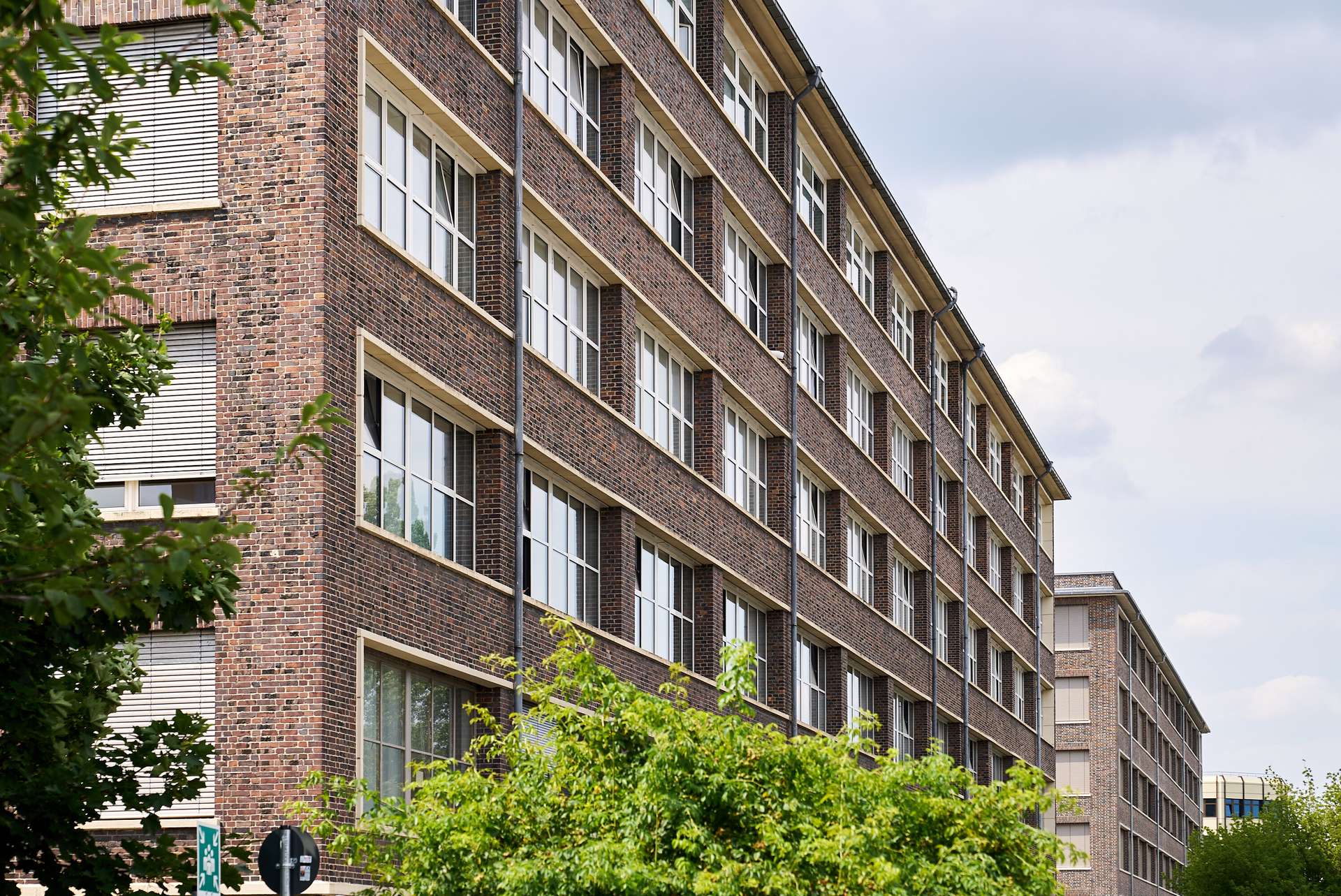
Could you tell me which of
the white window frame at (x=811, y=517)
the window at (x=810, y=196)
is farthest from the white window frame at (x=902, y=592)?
the window at (x=810, y=196)

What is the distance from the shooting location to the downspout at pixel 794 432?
38.1 metres

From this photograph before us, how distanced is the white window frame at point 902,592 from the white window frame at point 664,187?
52.1 feet

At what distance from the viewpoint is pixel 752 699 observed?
119ft

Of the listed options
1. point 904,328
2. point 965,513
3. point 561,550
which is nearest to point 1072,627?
point 965,513

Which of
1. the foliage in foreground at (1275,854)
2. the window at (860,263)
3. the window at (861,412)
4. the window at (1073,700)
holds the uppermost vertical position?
the window at (860,263)

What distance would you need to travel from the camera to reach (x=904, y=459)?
5094cm

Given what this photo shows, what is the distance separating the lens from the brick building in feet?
67.6

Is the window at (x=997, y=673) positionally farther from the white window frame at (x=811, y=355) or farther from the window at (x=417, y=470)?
the window at (x=417, y=470)

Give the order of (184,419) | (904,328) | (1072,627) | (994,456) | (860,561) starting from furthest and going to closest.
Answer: (1072,627) → (994,456) → (904,328) → (860,561) → (184,419)

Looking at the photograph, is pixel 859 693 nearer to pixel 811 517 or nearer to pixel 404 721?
pixel 811 517

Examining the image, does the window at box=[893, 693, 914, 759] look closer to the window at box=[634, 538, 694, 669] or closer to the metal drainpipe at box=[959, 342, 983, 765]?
the metal drainpipe at box=[959, 342, 983, 765]

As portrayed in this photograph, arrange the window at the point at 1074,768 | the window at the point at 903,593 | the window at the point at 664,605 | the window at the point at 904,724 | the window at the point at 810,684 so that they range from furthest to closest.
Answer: the window at the point at 1074,768
the window at the point at 903,593
the window at the point at 904,724
the window at the point at 810,684
the window at the point at 664,605

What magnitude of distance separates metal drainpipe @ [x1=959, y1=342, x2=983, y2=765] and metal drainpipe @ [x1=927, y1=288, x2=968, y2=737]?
3.42 ft

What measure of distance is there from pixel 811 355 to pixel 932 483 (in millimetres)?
11410
